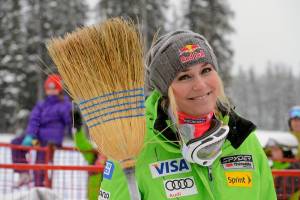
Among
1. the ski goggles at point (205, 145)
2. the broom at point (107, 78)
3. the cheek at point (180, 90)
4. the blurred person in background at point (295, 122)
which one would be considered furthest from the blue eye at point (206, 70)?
the blurred person in background at point (295, 122)

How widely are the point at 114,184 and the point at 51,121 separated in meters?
4.93

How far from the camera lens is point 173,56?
1.82m

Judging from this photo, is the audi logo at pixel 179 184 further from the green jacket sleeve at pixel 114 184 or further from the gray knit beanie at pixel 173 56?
the gray knit beanie at pixel 173 56

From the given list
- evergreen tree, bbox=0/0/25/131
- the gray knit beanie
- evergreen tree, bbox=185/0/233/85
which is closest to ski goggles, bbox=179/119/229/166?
the gray knit beanie

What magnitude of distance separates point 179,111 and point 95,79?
48 cm

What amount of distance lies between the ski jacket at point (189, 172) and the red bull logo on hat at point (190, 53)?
0.88ft

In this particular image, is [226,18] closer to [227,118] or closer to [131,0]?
[131,0]

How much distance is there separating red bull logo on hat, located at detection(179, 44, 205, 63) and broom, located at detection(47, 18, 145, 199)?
0.88ft

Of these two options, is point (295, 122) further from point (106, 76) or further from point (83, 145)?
point (106, 76)

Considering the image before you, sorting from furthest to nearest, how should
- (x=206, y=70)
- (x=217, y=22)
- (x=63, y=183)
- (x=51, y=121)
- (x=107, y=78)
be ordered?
(x=217, y=22), (x=51, y=121), (x=63, y=183), (x=206, y=70), (x=107, y=78)

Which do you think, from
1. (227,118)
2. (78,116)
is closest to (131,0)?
(78,116)

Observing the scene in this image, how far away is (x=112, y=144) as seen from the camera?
1504mm

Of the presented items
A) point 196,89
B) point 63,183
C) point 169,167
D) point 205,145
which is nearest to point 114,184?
point 169,167

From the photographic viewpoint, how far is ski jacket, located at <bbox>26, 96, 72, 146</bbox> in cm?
645
